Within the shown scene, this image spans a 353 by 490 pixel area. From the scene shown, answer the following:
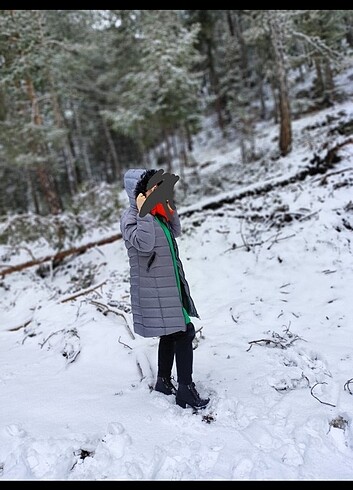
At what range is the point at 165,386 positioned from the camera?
365 cm

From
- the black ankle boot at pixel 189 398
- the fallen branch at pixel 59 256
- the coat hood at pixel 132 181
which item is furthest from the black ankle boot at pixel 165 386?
the fallen branch at pixel 59 256

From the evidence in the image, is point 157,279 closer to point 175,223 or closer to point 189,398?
point 175,223

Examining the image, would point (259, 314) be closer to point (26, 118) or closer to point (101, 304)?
point (101, 304)

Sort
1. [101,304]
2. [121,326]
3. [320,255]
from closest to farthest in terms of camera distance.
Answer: [121,326] → [101,304] → [320,255]

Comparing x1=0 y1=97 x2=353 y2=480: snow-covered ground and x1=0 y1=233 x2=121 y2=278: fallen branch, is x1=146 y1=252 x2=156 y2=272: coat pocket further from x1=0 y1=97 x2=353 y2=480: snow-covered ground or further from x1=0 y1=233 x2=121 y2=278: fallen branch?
x1=0 y1=233 x2=121 y2=278: fallen branch

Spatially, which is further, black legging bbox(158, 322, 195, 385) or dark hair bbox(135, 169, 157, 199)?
black legging bbox(158, 322, 195, 385)

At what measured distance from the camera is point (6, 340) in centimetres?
545

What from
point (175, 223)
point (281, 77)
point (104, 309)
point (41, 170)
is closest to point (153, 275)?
point (175, 223)

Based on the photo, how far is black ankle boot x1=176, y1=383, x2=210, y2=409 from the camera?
132 inches

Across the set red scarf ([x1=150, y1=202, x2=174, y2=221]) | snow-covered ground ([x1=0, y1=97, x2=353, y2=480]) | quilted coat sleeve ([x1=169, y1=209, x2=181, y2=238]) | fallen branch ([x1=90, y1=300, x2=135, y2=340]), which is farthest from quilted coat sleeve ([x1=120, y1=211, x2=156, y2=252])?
fallen branch ([x1=90, y1=300, x2=135, y2=340])

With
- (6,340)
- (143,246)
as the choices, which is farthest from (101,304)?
(143,246)

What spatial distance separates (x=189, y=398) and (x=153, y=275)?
3.83 ft

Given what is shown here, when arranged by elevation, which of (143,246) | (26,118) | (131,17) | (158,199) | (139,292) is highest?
(131,17)

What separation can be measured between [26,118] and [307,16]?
36.2 ft
